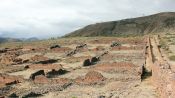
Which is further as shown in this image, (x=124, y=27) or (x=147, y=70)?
(x=124, y=27)

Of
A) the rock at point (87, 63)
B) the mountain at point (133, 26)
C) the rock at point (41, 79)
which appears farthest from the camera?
the mountain at point (133, 26)

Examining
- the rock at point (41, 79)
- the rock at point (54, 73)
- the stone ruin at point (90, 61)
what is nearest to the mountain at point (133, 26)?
the stone ruin at point (90, 61)

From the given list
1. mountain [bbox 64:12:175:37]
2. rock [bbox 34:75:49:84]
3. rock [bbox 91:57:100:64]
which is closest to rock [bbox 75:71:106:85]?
rock [bbox 34:75:49:84]

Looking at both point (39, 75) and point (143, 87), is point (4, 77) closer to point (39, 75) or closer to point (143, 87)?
point (39, 75)

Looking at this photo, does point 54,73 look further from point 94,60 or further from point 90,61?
point 94,60

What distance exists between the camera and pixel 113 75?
2984 cm

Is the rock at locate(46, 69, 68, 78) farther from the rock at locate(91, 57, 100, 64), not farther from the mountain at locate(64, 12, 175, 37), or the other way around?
the mountain at locate(64, 12, 175, 37)

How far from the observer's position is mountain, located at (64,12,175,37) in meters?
118

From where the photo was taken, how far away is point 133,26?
127m

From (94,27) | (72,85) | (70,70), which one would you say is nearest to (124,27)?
(94,27)

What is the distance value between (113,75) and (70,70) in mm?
5380

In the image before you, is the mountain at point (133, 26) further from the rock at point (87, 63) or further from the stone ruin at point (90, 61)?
the rock at point (87, 63)

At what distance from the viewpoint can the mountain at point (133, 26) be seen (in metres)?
118

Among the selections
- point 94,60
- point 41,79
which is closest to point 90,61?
point 94,60
